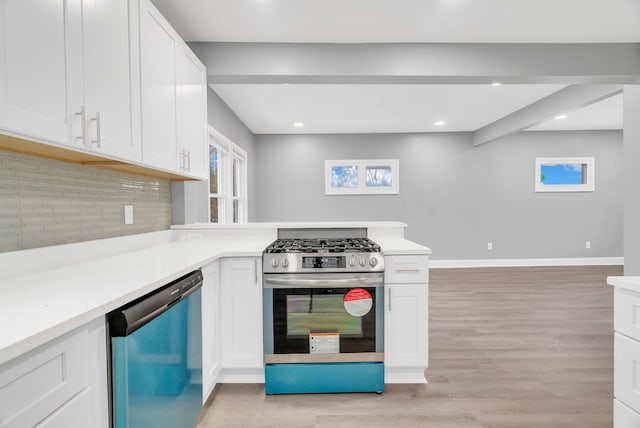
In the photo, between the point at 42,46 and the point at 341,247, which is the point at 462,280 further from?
the point at 42,46

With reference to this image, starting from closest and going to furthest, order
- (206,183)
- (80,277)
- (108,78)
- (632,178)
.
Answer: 1. (80,277)
2. (108,78)
3. (632,178)
4. (206,183)

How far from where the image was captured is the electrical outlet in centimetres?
215

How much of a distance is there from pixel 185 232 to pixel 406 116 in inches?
150

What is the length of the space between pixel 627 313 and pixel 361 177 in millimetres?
5200

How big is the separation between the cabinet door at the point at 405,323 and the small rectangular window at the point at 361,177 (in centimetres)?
428

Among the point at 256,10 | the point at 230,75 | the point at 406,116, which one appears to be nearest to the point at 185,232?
the point at 230,75

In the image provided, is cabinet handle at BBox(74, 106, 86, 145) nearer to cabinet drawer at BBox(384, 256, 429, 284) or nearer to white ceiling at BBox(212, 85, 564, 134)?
cabinet drawer at BBox(384, 256, 429, 284)

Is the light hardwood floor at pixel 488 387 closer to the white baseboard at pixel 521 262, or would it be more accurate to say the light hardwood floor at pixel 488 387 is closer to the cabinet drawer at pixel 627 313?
the cabinet drawer at pixel 627 313

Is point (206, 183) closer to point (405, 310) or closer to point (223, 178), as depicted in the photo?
point (223, 178)

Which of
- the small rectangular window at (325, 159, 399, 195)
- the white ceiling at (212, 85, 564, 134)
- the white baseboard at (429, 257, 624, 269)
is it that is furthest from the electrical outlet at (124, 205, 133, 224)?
the white baseboard at (429, 257, 624, 269)

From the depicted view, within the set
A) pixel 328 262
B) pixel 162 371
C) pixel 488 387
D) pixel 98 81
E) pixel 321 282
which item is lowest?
pixel 488 387

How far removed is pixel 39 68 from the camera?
1098 millimetres

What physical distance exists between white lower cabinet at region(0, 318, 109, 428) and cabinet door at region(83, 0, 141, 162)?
2.57 ft

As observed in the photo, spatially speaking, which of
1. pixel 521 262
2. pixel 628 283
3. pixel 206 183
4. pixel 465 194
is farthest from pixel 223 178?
pixel 521 262
